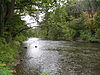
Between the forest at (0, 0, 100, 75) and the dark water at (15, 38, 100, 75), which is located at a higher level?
the forest at (0, 0, 100, 75)

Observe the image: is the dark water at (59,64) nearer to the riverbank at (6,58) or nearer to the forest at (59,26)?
the riverbank at (6,58)

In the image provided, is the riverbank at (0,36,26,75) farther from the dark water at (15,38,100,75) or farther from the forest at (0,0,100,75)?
the dark water at (15,38,100,75)

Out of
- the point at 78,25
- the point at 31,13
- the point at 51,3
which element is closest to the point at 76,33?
the point at 78,25

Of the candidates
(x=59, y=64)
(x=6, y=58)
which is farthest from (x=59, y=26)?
(x=6, y=58)

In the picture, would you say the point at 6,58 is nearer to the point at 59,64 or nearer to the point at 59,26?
the point at 59,64

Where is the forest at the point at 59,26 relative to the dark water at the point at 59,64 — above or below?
above

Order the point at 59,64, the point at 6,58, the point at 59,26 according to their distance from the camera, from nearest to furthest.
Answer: the point at 6,58, the point at 59,64, the point at 59,26

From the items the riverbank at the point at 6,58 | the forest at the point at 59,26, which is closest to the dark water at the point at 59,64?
the riverbank at the point at 6,58

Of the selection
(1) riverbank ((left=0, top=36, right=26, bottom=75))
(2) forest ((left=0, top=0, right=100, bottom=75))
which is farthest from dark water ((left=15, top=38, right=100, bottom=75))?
(2) forest ((left=0, top=0, right=100, bottom=75))

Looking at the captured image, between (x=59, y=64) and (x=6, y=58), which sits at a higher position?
(x=6, y=58)

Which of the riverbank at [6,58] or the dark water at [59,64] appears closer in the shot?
the riverbank at [6,58]

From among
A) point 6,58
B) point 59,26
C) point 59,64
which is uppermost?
point 59,26

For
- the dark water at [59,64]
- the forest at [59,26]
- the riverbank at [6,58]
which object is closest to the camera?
the riverbank at [6,58]

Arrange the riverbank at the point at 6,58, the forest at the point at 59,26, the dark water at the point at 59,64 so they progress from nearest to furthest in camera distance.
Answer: the riverbank at the point at 6,58
the dark water at the point at 59,64
the forest at the point at 59,26
